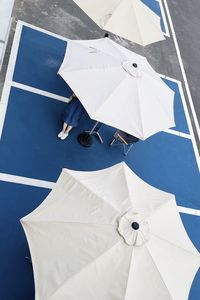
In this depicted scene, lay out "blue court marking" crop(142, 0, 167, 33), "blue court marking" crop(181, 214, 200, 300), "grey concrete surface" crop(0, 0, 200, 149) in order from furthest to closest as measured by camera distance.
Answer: "blue court marking" crop(142, 0, 167, 33) < "grey concrete surface" crop(0, 0, 200, 149) < "blue court marking" crop(181, 214, 200, 300)

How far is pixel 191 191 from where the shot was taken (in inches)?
323

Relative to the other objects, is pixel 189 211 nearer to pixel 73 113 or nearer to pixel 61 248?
pixel 73 113

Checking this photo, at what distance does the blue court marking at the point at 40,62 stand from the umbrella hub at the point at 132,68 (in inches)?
83.5

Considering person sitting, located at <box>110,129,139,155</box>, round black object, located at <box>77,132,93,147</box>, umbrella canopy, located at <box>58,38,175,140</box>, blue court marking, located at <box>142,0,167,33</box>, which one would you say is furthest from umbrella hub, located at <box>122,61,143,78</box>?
blue court marking, located at <box>142,0,167,33</box>

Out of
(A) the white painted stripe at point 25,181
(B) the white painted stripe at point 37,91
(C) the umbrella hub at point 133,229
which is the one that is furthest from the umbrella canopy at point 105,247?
(B) the white painted stripe at point 37,91

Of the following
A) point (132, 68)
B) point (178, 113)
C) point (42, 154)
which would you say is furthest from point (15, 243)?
point (178, 113)

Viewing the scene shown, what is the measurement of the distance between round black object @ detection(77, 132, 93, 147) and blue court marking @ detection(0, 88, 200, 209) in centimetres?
9

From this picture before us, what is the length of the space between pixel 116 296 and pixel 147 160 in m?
4.55

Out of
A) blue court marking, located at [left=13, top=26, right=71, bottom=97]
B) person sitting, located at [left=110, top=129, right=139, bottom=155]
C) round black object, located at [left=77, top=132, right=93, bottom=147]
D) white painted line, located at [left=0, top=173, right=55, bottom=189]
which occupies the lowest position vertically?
white painted line, located at [left=0, top=173, right=55, bottom=189]

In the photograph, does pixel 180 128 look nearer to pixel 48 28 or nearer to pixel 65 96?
pixel 65 96

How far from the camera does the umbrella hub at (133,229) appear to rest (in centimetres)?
416

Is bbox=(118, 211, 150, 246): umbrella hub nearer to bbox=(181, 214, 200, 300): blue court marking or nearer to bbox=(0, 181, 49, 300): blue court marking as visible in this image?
bbox=(0, 181, 49, 300): blue court marking

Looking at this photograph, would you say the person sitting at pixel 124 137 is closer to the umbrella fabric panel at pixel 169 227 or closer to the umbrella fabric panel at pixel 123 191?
the umbrella fabric panel at pixel 123 191

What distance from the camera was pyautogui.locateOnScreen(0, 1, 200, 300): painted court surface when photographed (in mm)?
5866
